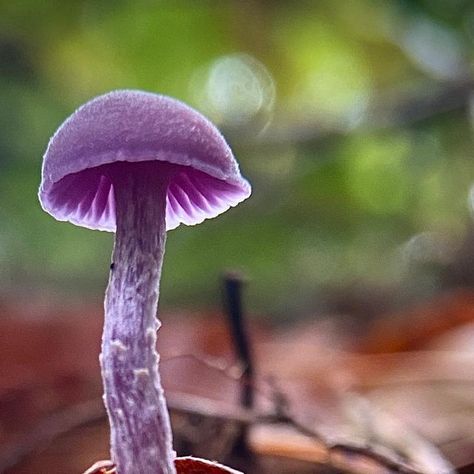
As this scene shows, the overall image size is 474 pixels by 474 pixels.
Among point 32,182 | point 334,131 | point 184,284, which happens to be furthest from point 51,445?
point 184,284

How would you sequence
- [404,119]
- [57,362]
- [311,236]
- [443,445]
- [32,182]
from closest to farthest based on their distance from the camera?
[443,445], [57,362], [404,119], [32,182], [311,236]

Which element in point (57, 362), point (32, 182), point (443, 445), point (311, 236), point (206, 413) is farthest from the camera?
point (311, 236)

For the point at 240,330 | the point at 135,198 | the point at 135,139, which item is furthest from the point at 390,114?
the point at 135,139

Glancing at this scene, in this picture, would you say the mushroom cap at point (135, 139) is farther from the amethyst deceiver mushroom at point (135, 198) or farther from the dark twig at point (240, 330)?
the dark twig at point (240, 330)

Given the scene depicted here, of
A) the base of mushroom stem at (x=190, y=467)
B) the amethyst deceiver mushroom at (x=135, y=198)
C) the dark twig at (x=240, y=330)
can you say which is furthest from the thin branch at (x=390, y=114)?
the base of mushroom stem at (x=190, y=467)

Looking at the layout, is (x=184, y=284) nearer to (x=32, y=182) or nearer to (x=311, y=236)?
(x=311, y=236)

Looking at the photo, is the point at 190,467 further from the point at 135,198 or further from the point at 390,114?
the point at 390,114
